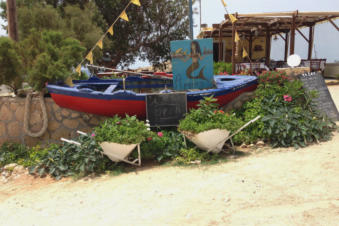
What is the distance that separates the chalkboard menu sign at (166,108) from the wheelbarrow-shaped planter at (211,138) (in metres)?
0.72

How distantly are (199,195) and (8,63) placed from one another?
5.22 meters

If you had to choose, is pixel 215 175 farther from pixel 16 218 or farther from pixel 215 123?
pixel 16 218

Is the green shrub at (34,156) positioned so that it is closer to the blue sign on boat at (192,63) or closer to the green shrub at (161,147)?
the green shrub at (161,147)

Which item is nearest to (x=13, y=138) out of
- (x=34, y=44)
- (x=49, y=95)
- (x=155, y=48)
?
(x=49, y=95)

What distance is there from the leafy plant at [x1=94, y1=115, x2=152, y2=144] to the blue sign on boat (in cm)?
191

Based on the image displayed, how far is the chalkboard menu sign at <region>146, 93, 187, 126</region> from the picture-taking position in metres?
5.79

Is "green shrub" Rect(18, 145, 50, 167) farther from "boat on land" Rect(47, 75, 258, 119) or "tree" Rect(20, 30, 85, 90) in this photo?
"tree" Rect(20, 30, 85, 90)

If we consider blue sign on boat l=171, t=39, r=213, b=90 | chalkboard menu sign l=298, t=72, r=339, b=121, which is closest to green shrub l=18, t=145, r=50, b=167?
blue sign on boat l=171, t=39, r=213, b=90

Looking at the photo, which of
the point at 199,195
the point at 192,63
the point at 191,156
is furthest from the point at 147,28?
the point at 199,195

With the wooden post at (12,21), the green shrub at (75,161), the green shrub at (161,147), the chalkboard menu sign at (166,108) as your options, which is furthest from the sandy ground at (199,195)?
the wooden post at (12,21)

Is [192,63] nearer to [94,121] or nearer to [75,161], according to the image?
[94,121]

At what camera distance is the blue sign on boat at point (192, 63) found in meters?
6.46

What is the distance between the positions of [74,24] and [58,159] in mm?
10188

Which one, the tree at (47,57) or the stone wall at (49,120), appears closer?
the tree at (47,57)
